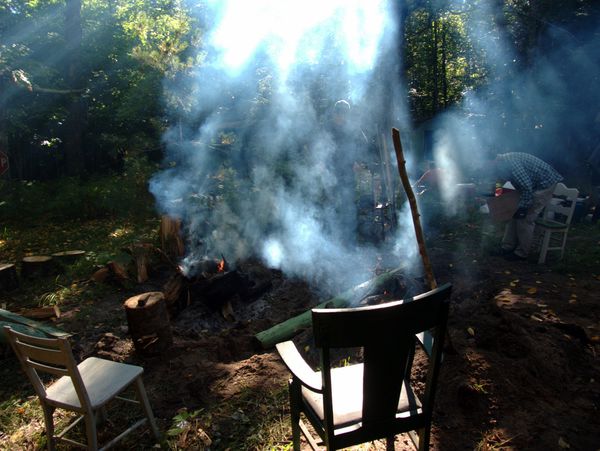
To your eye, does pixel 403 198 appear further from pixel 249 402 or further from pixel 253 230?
pixel 249 402

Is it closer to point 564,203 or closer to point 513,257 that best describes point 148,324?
point 513,257

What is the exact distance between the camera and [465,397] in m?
3.38

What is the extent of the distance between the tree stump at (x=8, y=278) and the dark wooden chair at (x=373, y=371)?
20.7 ft

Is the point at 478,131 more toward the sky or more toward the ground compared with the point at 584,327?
more toward the sky

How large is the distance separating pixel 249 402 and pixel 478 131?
591 inches

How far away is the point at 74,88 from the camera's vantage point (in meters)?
15.1

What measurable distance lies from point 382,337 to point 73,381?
213 cm

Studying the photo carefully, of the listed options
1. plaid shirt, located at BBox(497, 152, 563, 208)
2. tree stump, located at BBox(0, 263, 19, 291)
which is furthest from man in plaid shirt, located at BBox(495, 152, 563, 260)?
tree stump, located at BBox(0, 263, 19, 291)

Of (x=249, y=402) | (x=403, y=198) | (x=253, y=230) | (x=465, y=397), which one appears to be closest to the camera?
(x=465, y=397)

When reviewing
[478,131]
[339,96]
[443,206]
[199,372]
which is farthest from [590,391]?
[478,131]

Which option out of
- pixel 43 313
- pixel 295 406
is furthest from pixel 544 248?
pixel 43 313

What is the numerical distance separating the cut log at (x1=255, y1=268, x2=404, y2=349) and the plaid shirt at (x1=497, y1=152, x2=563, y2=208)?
2.69 meters

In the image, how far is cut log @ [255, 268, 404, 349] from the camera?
460cm

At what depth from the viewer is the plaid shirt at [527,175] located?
6562mm
